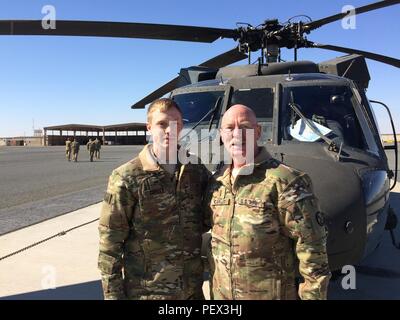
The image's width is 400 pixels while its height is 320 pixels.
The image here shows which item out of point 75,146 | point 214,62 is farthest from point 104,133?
point 214,62

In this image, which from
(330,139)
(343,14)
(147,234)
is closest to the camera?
(147,234)

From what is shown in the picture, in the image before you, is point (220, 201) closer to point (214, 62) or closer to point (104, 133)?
point (214, 62)

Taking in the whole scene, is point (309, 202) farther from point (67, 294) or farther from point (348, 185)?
point (67, 294)

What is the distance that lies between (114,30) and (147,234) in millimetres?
3339

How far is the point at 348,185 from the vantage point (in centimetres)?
302

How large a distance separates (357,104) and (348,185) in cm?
155

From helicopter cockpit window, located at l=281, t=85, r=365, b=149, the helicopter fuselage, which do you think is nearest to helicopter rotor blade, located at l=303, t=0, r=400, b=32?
the helicopter fuselage

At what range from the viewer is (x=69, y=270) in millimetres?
4871

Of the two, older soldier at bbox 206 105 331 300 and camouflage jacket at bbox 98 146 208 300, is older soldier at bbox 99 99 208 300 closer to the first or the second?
camouflage jacket at bbox 98 146 208 300

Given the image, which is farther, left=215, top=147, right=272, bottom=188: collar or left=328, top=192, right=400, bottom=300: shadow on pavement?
left=328, top=192, right=400, bottom=300: shadow on pavement

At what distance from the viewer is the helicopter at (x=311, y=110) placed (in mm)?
2945

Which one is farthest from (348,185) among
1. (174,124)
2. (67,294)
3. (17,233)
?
(17,233)

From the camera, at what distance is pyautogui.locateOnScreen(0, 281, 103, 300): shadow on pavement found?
13.2 feet

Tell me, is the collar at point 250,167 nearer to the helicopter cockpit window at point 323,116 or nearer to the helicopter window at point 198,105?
the helicopter cockpit window at point 323,116
